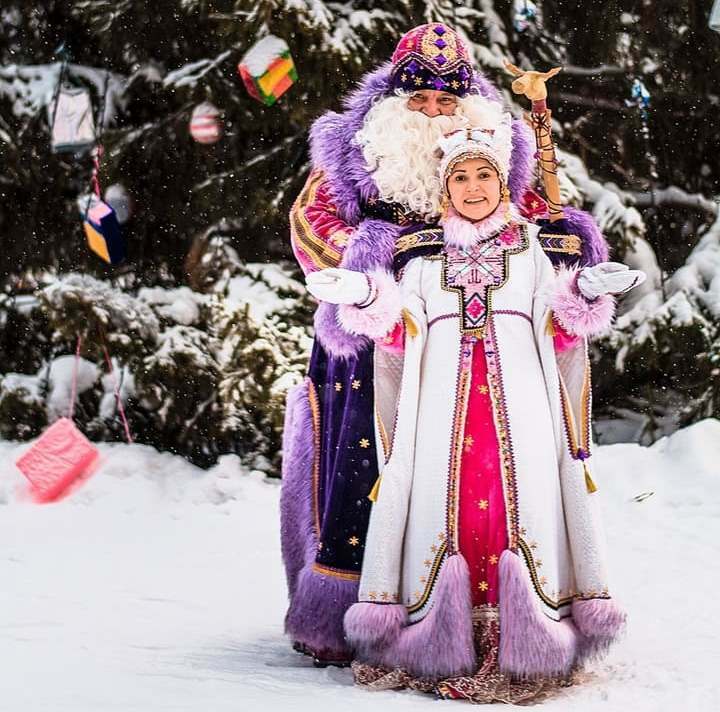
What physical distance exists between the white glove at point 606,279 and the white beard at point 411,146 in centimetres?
68

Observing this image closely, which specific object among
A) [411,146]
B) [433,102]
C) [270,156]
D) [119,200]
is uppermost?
[270,156]

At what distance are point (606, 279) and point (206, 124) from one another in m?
5.52

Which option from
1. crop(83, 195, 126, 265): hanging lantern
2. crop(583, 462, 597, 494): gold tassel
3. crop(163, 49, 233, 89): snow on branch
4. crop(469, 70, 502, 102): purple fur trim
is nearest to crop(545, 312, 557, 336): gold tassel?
crop(583, 462, 597, 494): gold tassel

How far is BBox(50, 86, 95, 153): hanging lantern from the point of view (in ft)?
28.2

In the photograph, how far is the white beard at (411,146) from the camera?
422 centimetres

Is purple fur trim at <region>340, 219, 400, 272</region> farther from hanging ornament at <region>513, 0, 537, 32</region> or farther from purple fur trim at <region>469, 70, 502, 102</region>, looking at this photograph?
hanging ornament at <region>513, 0, 537, 32</region>

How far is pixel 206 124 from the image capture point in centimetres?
869

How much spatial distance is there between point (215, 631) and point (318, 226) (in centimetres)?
160

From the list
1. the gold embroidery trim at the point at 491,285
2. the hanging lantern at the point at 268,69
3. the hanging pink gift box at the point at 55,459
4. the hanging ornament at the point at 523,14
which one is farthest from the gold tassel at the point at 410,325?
the hanging ornament at the point at 523,14

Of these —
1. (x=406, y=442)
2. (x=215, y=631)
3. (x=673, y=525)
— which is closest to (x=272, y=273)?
(x=673, y=525)

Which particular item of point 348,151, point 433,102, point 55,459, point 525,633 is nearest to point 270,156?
point 55,459

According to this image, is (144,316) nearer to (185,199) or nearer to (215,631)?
(185,199)

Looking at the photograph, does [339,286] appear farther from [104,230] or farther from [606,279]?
[104,230]

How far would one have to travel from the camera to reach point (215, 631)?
4.71 m
